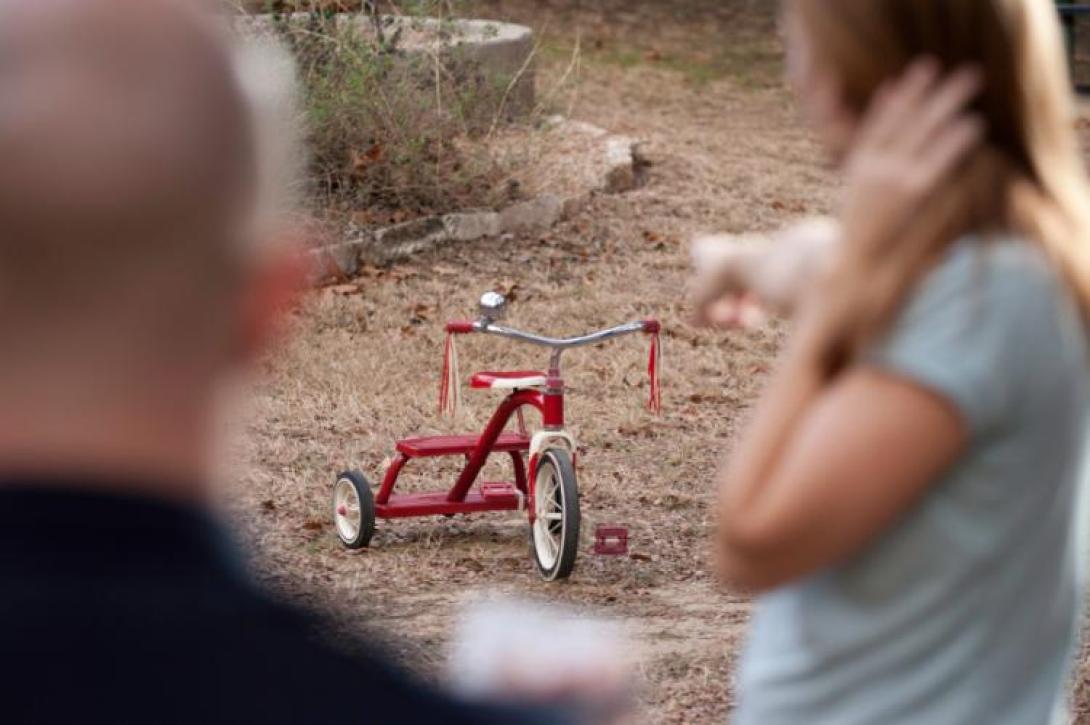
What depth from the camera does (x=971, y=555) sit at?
1707 millimetres

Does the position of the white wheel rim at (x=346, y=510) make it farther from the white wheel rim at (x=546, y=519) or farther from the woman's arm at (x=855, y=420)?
the woman's arm at (x=855, y=420)

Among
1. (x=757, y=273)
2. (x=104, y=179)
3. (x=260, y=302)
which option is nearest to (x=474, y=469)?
(x=757, y=273)

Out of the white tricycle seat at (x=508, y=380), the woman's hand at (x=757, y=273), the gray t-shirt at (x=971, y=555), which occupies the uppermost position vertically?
the woman's hand at (x=757, y=273)

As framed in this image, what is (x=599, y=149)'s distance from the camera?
12.2 m

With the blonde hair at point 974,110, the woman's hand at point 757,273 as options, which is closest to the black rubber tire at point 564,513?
the woman's hand at point 757,273

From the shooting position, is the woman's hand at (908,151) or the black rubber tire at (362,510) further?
the black rubber tire at (362,510)

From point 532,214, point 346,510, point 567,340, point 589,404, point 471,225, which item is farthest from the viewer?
point 532,214

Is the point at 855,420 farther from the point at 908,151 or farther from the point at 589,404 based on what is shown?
the point at 589,404

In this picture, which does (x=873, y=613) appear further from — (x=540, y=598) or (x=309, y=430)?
(x=309, y=430)

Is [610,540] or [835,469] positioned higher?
[835,469]

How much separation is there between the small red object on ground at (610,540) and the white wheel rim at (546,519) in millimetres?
137

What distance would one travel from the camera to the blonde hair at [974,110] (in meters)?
1.68

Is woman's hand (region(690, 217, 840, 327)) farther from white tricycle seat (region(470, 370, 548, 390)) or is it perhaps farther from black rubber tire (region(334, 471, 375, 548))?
black rubber tire (region(334, 471, 375, 548))

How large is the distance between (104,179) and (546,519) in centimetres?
511
